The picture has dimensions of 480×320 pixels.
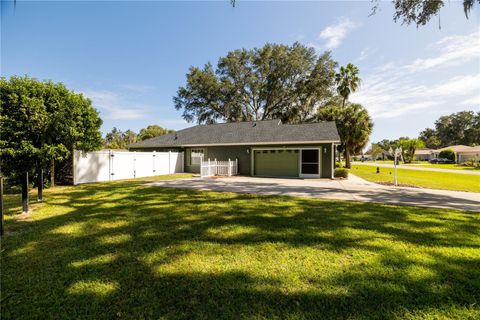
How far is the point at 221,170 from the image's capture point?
53.7 feet

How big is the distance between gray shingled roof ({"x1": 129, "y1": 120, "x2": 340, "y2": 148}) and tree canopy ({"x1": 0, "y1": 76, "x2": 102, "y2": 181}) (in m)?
11.8

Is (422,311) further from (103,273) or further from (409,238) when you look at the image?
(103,273)

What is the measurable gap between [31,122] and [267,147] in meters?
13.3

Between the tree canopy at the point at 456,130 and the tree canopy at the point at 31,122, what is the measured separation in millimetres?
94405

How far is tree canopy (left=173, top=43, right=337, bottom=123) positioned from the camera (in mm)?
30203

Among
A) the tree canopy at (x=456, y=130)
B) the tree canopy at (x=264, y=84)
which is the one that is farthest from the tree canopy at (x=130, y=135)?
the tree canopy at (x=456, y=130)

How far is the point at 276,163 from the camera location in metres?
16.3

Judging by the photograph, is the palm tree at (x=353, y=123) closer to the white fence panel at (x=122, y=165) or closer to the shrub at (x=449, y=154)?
the white fence panel at (x=122, y=165)

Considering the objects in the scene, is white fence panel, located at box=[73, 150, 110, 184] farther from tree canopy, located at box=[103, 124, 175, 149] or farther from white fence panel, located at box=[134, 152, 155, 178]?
tree canopy, located at box=[103, 124, 175, 149]

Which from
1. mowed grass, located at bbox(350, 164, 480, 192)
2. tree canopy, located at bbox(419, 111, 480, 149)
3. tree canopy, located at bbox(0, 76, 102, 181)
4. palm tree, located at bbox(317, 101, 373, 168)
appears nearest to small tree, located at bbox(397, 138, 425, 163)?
tree canopy, located at bbox(419, 111, 480, 149)

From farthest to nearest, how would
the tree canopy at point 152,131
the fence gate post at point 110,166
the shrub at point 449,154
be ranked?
the tree canopy at point 152,131
the shrub at point 449,154
the fence gate post at point 110,166

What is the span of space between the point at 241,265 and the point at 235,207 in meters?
3.44

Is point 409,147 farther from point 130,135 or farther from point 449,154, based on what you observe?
point 130,135

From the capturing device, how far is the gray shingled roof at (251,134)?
608 inches
